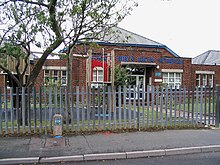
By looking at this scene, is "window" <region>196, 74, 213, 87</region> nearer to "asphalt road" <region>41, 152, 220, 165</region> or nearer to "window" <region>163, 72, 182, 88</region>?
"window" <region>163, 72, 182, 88</region>

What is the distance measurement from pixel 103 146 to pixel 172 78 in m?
15.5

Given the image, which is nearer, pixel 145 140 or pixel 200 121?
pixel 145 140

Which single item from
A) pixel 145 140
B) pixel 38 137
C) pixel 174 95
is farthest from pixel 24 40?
pixel 174 95

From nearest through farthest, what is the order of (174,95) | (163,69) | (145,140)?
1. (145,140)
2. (174,95)
3. (163,69)

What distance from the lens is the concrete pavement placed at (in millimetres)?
5059

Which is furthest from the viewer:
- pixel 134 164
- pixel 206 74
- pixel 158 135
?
pixel 206 74

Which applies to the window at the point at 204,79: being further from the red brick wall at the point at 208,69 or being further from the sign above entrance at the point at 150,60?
the sign above entrance at the point at 150,60

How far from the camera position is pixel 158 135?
6.93m

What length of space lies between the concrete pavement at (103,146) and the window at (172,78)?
1269 centimetres

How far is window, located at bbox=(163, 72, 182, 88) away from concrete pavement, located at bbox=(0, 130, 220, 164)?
41.6ft

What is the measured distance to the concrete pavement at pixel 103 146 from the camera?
16.6ft

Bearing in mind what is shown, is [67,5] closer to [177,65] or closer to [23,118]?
[23,118]

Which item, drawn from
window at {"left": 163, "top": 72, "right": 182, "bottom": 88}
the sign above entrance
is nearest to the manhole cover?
the sign above entrance

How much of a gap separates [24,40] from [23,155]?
3.73 m
